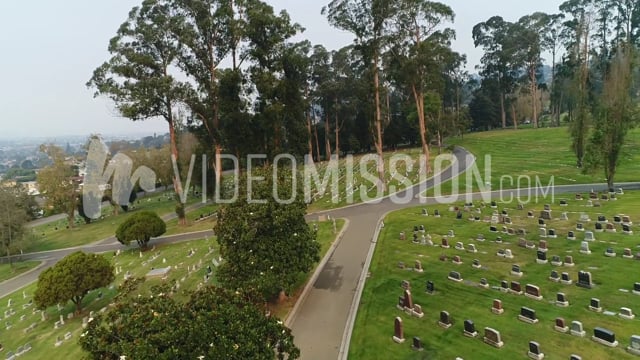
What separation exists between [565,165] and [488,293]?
101 feet

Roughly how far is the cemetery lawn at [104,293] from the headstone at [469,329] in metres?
7.52

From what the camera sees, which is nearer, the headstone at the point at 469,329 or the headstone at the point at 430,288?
the headstone at the point at 469,329

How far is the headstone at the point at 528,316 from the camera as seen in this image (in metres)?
12.9

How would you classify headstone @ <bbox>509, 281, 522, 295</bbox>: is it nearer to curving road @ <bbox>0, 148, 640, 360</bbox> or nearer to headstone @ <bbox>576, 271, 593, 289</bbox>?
headstone @ <bbox>576, 271, 593, 289</bbox>

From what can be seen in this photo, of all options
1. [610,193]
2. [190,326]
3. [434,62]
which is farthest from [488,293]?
[434,62]

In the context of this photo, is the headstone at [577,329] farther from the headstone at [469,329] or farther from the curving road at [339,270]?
the curving road at [339,270]

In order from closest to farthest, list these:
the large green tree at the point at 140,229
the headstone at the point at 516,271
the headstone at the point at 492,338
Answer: the headstone at the point at 492,338
the headstone at the point at 516,271
the large green tree at the point at 140,229

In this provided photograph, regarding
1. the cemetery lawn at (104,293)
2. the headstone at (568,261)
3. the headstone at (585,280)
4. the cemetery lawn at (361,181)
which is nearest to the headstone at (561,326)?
the headstone at (585,280)

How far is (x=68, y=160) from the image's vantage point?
47406mm

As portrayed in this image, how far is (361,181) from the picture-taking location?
4247 centimetres

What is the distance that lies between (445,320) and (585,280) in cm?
621

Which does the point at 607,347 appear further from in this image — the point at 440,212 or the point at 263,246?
the point at 440,212

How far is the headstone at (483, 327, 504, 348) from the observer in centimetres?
1196

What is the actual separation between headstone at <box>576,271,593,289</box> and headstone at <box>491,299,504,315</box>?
3.66m
